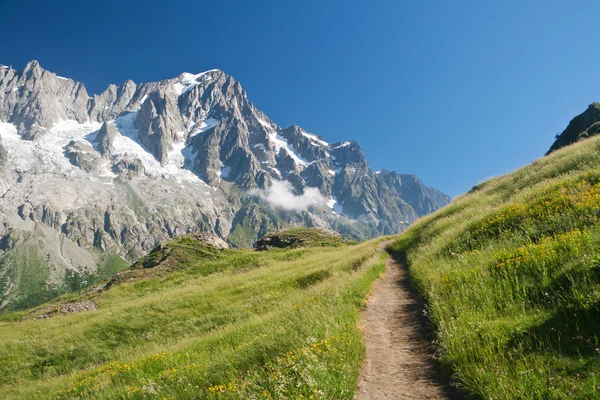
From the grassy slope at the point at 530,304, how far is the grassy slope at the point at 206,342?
8.53 feet

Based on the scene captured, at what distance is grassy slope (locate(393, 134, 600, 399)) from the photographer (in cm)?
491

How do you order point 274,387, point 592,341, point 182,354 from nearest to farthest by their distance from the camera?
1. point 592,341
2. point 274,387
3. point 182,354

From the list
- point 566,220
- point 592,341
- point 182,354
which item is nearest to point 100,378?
point 182,354

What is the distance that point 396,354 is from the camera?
8.15m

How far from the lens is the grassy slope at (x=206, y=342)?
6977mm

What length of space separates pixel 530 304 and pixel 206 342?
456 inches

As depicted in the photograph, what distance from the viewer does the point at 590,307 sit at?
5754 millimetres

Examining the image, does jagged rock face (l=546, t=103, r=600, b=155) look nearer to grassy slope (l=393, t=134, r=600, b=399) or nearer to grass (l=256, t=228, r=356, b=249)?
grass (l=256, t=228, r=356, b=249)

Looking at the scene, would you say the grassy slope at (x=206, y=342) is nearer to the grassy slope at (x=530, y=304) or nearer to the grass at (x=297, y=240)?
the grassy slope at (x=530, y=304)

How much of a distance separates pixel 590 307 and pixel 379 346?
484 cm

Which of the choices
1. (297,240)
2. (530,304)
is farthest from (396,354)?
(297,240)

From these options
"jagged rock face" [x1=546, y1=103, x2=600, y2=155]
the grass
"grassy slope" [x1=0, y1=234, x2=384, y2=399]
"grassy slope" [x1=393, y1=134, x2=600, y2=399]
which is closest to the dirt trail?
"grassy slope" [x1=0, y1=234, x2=384, y2=399]

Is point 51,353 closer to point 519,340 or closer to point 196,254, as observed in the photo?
point 519,340

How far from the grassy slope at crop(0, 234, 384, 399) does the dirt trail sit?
1.51ft
